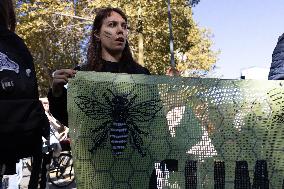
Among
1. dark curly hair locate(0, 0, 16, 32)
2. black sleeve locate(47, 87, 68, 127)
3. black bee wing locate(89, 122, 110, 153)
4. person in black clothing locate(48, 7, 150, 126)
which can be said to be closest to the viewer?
dark curly hair locate(0, 0, 16, 32)

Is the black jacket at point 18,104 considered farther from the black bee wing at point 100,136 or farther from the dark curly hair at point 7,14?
the black bee wing at point 100,136

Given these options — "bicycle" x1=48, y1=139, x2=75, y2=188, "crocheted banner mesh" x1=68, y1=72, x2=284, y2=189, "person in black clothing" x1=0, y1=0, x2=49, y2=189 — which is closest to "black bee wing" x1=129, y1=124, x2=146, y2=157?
"crocheted banner mesh" x1=68, y1=72, x2=284, y2=189

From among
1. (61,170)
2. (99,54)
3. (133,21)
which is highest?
(133,21)

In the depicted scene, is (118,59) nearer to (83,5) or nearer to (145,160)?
(145,160)

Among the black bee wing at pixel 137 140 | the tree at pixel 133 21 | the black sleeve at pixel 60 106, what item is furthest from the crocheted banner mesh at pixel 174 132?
the tree at pixel 133 21

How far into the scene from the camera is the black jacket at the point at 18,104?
178 centimetres

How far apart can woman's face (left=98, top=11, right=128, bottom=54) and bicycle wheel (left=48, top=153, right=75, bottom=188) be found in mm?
6532

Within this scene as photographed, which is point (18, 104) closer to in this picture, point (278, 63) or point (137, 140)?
point (137, 140)

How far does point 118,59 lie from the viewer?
2.62 meters

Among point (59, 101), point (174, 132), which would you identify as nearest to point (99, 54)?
point (59, 101)

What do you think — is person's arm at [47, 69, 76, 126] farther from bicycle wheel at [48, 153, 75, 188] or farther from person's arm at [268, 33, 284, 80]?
bicycle wheel at [48, 153, 75, 188]

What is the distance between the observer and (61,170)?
930cm

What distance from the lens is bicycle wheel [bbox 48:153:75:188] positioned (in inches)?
356

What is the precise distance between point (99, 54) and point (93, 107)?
0.52 metres
